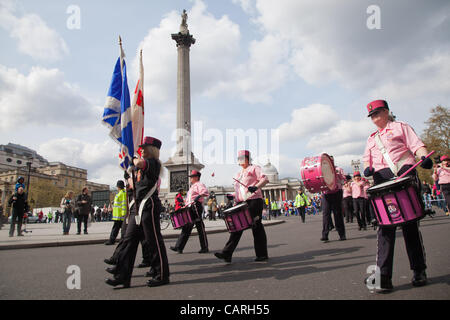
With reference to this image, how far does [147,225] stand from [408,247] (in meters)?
3.04

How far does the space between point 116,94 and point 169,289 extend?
12.6ft

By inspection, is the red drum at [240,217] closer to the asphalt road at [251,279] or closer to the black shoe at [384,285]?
the asphalt road at [251,279]

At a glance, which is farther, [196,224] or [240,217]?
[196,224]

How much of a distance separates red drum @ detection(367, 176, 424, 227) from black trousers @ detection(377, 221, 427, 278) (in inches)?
6.4

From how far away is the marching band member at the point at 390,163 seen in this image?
10.1 ft

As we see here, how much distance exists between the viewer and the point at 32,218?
4234 centimetres

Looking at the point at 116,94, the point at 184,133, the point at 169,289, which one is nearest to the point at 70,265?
the point at 169,289

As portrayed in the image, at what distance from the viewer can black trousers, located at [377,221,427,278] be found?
3.08 metres

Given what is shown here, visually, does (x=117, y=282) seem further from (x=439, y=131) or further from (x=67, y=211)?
(x=439, y=131)

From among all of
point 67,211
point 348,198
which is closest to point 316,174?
point 348,198

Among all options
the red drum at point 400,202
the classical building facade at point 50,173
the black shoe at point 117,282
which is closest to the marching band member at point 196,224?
the black shoe at point 117,282

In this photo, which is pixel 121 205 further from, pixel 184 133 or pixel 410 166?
pixel 184 133

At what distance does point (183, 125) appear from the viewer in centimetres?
3247

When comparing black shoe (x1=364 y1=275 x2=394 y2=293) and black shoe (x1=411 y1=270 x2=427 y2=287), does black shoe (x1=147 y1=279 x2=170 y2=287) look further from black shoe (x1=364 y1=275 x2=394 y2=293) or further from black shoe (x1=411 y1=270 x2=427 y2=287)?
black shoe (x1=411 y1=270 x2=427 y2=287)
